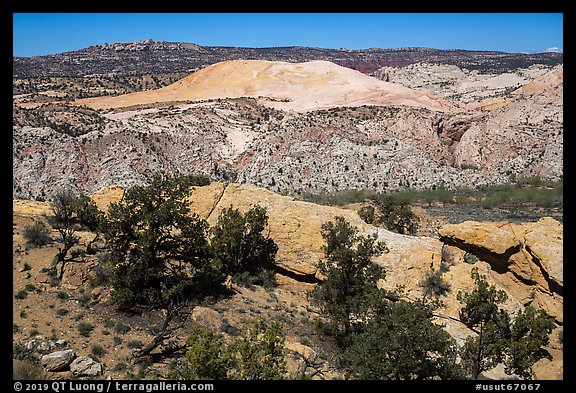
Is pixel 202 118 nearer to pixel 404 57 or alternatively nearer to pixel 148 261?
pixel 148 261

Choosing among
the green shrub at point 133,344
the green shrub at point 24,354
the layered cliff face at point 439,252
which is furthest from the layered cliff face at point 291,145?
the green shrub at point 24,354

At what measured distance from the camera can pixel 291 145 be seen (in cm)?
3403

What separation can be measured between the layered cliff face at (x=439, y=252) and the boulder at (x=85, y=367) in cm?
725

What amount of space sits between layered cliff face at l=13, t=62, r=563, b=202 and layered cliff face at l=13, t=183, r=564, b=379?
13158 millimetres

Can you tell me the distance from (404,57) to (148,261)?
137m

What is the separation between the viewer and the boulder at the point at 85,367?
7557 mm

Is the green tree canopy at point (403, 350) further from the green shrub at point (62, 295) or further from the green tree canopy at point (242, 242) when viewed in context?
the green shrub at point (62, 295)

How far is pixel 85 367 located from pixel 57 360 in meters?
0.50

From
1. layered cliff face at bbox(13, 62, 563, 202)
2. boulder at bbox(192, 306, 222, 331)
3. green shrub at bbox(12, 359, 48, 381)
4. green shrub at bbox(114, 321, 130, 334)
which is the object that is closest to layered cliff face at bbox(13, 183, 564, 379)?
boulder at bbox(192, 306, 222, 331)

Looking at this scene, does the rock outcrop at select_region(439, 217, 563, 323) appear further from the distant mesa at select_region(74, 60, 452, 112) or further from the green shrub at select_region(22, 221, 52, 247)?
the distant mesa at select_region(74, 60, 452, 112)

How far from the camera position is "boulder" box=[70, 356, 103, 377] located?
7.56 m

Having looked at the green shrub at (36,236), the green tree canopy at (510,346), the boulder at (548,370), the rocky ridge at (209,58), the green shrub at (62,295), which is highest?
the rocky ridge at (209,58)

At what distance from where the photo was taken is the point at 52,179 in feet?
87.9
